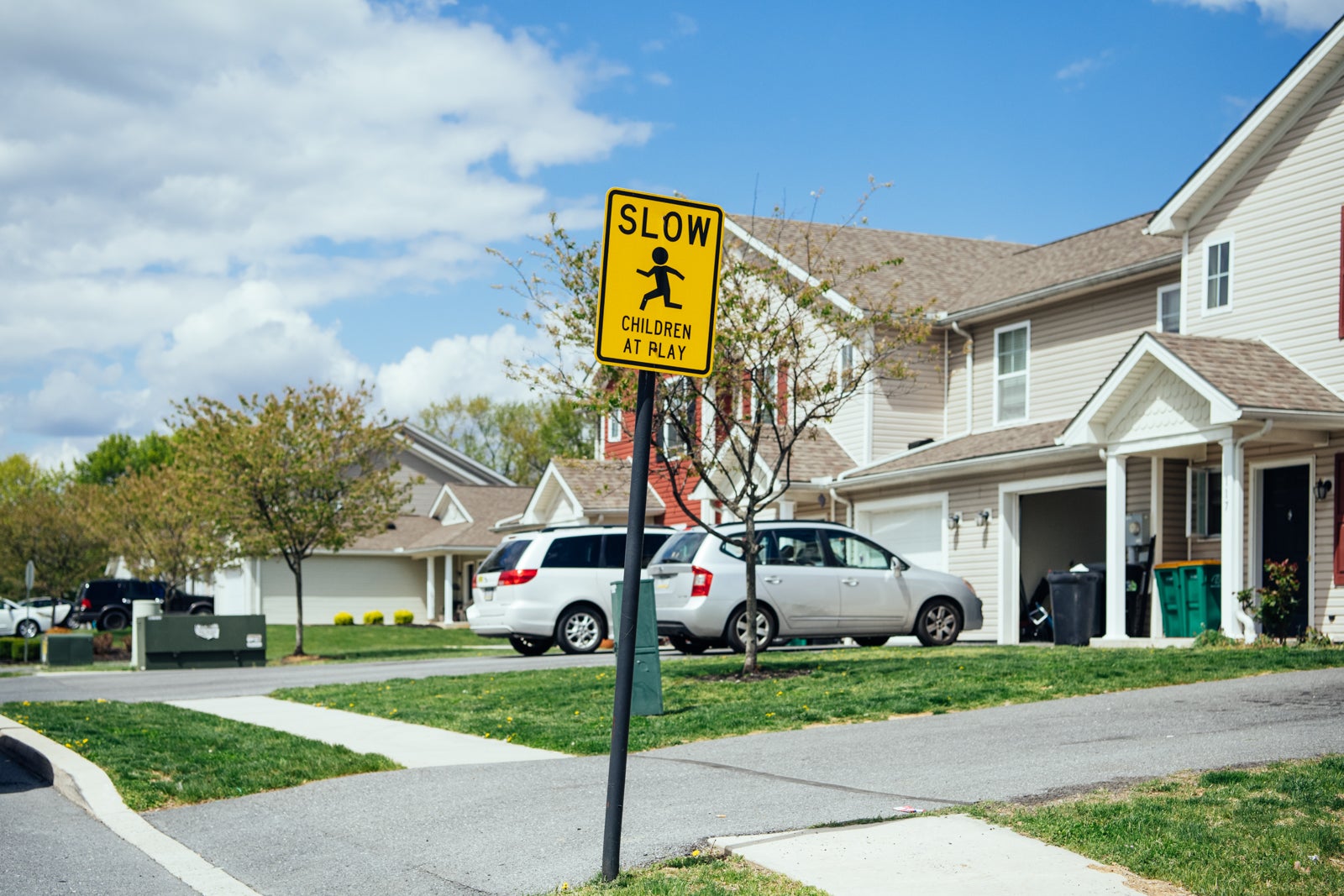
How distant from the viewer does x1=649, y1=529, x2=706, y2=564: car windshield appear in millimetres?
17891

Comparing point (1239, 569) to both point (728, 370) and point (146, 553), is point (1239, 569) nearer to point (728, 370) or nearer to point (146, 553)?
point (728, 370)

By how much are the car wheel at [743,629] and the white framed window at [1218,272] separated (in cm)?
740

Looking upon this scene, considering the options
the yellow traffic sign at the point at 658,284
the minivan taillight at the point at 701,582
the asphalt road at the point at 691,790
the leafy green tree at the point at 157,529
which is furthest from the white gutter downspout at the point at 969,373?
the leafy green tree at the point at 157,529

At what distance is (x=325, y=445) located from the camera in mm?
28297

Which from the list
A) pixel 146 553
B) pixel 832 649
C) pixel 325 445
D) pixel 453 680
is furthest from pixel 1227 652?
pixel 146 553

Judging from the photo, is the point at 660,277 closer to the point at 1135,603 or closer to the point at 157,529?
the point at 1135,603

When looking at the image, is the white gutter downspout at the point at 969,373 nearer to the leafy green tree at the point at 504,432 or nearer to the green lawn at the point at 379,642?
the green lawn at the point at 379,642

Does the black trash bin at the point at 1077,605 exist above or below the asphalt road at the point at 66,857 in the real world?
above

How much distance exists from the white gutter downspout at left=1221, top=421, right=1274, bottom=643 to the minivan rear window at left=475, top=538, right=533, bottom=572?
32.0 feet

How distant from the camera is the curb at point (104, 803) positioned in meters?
6.93

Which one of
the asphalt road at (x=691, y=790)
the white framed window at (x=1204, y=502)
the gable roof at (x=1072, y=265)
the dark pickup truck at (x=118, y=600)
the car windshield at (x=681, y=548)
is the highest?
the gable roof at (x=1072, y=265)

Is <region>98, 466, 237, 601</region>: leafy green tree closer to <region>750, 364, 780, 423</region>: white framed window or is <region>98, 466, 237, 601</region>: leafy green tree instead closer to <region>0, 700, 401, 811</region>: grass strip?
<region>0, 700, 401, 811</region>: grass strip

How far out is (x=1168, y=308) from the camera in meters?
20.9

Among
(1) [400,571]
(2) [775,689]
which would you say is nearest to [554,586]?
(2) [775,689]
